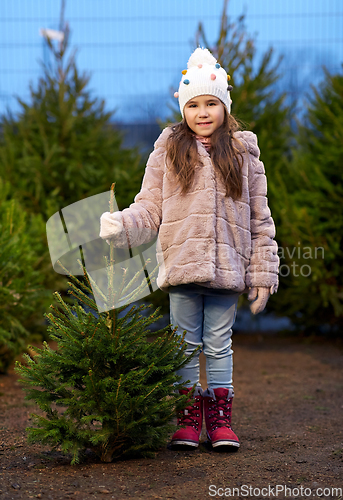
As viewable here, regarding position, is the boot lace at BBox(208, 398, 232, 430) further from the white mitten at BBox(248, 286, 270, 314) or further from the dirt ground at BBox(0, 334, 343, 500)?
the white mitten at BBox(248, 286, 270, 314)

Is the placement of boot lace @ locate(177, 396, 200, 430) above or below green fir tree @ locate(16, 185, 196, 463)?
below

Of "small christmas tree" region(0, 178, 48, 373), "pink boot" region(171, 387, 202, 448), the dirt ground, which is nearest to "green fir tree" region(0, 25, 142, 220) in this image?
"small christmas tree" region(0, 178, 48, 373)

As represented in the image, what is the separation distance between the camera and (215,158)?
2.75 m

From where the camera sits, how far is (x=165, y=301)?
6195 mm

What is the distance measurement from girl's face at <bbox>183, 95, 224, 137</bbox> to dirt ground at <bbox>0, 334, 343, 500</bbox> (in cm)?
160

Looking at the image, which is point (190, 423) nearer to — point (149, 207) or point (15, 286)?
point (149, 207)

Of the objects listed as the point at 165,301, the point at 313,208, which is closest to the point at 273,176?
the point at 313,208

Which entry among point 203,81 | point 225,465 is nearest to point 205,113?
point 203,81

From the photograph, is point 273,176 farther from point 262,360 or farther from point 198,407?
point 198,407

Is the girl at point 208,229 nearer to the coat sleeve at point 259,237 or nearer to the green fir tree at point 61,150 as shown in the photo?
the coat sleeve at point 259,237

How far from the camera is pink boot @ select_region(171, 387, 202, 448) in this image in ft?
8.85

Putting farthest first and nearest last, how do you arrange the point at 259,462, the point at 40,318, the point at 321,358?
the point at 321,358, the point at 40,318, the point at 259,462

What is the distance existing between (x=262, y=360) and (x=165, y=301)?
1.27 m

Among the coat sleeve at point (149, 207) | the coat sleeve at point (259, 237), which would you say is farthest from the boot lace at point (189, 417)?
the coat sleeve at point (149, 207)
